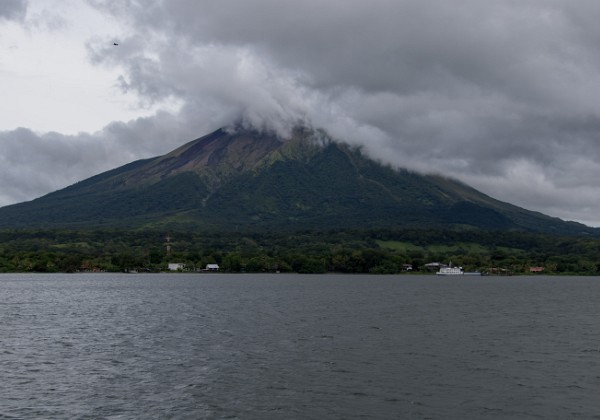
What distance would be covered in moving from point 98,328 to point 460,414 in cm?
4214

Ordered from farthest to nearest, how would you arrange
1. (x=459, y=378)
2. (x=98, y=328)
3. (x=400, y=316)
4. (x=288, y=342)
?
(x=400, y=316) → (x=98, y=328) → (x=288, y=342) → (x=459, y=378)

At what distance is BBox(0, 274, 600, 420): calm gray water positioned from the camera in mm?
33781

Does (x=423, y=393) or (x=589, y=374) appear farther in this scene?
(x=589, y=374)

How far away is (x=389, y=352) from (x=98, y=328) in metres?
30.3

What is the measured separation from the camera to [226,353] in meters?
48.9

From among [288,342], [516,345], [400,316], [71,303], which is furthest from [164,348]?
[71,303]

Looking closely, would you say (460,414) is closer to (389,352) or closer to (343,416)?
(343,416)

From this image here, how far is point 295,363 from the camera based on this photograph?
45.4 m

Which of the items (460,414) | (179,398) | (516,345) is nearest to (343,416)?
(460,414)

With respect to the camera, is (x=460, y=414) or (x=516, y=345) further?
(x=516, y=345)

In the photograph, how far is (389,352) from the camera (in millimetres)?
50625

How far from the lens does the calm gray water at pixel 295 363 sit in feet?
111

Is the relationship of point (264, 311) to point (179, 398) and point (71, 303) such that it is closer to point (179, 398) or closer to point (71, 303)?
point (71, 303)

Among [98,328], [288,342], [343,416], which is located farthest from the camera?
[98,328]
